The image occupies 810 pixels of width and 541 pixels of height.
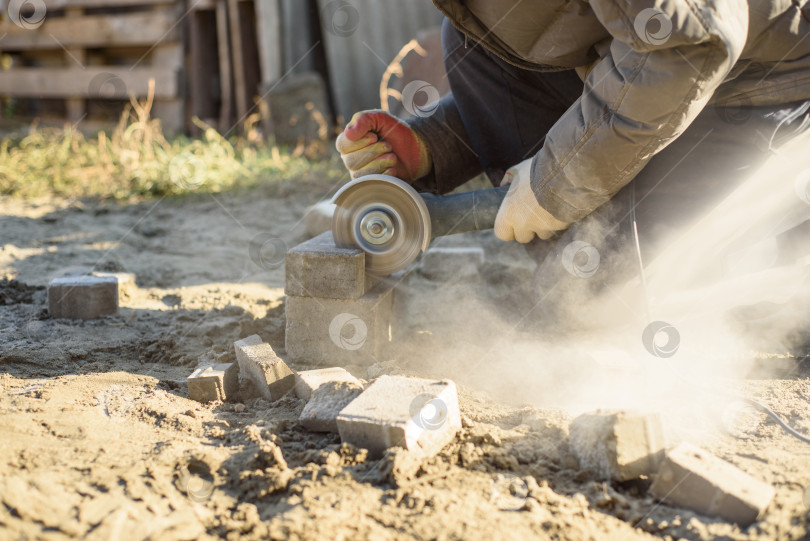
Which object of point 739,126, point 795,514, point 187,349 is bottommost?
point 795,514

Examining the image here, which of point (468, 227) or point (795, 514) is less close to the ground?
point (468, 227)

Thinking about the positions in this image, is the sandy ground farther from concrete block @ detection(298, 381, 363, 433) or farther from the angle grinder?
the angle grinder

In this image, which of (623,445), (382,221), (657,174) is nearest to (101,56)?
(382,221)

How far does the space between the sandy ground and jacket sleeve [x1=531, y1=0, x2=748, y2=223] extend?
2.36ft

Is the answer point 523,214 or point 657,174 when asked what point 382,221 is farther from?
point 657,174

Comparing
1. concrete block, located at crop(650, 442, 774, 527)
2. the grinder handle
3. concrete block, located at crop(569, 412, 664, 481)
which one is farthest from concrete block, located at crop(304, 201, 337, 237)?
concrete block, located at crop(650, 442, 774, 527)

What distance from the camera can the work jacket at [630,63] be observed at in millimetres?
1737

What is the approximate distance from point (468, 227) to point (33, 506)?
168cm

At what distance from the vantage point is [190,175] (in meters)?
4.86

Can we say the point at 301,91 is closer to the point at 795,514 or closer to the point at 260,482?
the point at 260,482

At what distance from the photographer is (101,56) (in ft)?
23.7

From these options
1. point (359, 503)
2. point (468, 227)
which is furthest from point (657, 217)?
point (359, 503)

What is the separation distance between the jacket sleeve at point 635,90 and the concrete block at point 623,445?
0.82m

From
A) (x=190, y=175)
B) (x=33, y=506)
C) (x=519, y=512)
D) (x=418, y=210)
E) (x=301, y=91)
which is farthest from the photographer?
(x=301, y=91)
